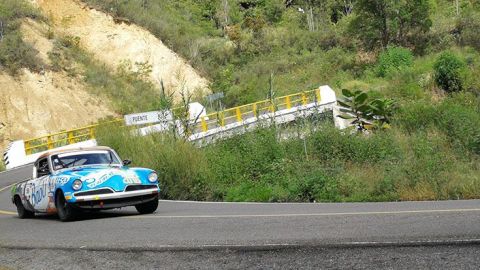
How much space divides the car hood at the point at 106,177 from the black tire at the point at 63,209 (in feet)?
1.24

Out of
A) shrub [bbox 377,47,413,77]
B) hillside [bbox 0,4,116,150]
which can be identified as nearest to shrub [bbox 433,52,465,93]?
shrub [bbox 377,47,413,77]

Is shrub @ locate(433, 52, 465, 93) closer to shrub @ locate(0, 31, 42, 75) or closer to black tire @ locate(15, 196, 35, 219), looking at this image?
shrub @ locate(0, 31, 42, 75)

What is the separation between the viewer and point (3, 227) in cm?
1409

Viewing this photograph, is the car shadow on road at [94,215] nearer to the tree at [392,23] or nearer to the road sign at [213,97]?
the road sign at [213,97]

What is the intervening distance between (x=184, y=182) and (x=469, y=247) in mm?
13266

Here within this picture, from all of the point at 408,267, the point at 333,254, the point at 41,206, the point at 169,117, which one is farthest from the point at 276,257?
the point at 169,117

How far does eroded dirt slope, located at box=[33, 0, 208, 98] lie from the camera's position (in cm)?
6034

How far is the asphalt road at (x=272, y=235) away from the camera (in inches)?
284

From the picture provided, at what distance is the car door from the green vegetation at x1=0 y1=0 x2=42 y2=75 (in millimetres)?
36632

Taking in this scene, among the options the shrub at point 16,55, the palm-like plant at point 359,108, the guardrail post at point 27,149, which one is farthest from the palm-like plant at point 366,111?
the shrub at point 16,55

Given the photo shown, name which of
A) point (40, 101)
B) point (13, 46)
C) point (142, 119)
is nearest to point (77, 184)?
point (142, 119)

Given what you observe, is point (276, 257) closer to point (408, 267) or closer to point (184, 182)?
point (408, 267)

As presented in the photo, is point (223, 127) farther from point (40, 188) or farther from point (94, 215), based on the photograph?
point (40, 188)

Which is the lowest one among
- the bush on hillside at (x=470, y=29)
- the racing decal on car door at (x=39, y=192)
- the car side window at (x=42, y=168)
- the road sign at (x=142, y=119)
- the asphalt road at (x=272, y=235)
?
the asphalt road at (x=272, y=235)
